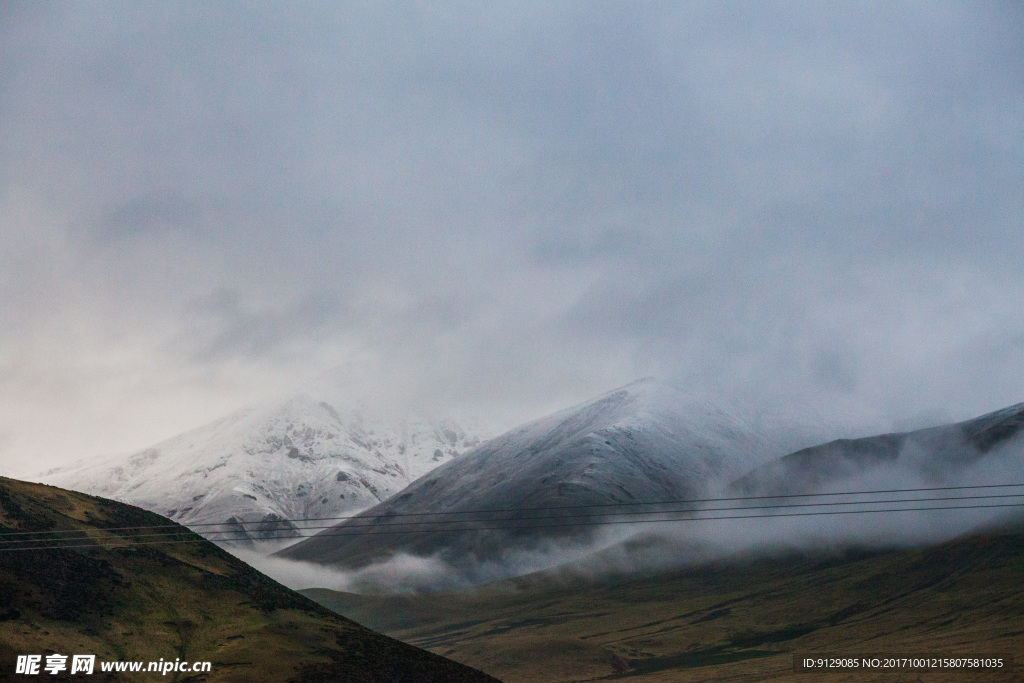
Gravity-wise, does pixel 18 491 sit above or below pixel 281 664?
above

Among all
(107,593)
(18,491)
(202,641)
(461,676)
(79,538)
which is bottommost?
(461,676)

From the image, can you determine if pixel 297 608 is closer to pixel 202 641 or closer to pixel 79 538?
pixel 202 641

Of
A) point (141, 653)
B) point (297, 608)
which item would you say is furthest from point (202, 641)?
point (297, 608)

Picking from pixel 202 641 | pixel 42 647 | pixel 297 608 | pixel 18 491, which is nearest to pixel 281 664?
pixel 202 641

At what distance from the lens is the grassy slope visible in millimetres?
142500

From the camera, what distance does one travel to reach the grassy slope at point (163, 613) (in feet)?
468

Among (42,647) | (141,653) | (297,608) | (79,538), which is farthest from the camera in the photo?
(297,608)

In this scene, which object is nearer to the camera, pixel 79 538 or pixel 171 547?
pixel 79 538

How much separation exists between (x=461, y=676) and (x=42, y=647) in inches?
2706

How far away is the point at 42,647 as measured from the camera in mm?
133875

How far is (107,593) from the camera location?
512 feet

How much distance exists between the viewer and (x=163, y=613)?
160 metres

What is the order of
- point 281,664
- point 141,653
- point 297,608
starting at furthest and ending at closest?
point 297,608 < point 281,664 < point 141,653

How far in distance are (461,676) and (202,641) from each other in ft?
150
